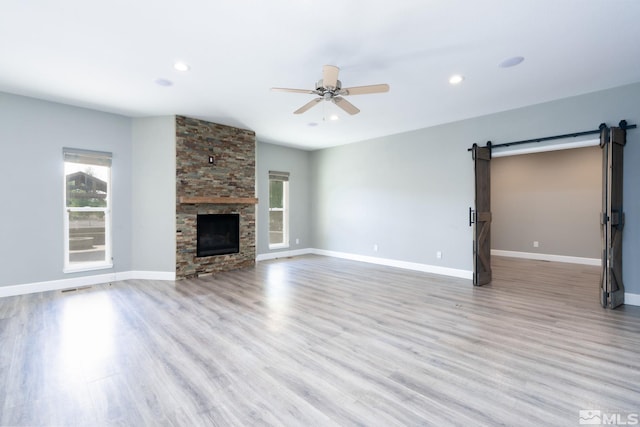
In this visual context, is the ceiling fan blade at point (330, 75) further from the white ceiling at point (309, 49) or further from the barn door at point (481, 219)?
the barn door at point (481, 219)

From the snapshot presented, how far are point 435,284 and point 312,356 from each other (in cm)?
320

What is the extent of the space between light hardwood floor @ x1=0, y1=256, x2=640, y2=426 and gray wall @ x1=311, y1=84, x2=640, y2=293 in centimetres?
148

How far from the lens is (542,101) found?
4664 mm

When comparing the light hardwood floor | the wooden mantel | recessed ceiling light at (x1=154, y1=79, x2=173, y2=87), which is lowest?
the light hardwood floor

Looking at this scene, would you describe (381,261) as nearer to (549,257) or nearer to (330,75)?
(549,257)

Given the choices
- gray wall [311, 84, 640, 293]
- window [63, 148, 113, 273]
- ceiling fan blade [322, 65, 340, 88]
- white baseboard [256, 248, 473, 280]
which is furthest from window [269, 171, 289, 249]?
ceiling fan blade [322, 65, 340, 88]

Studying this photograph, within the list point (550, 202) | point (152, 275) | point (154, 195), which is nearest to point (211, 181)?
point (154, 195)

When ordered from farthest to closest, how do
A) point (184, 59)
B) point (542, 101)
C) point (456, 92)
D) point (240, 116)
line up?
point (240, 116), point (542, 101), point (456, 92), point (184, 59)

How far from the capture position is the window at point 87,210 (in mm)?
4969

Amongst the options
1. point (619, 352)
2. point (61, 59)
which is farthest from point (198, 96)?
point (619, 352)

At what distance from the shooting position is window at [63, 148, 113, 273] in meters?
4.97

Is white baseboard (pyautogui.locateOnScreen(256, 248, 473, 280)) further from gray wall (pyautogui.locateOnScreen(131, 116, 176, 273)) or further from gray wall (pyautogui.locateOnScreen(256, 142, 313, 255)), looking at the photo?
gray wall (pyautogui.locateOnScreen(131, 116, 176, 273))

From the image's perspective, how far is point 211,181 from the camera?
5.97 m

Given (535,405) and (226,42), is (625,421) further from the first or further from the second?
(226,42)
